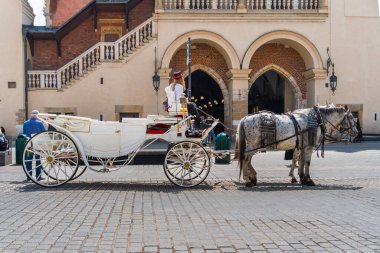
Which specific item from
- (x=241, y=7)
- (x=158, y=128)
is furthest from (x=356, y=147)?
(x=158, y=128)

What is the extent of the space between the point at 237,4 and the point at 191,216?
17.8m

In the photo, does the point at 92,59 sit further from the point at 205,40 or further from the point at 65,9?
the point at 65,9

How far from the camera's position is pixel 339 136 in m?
10.4

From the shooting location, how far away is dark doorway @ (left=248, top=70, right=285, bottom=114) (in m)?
27.7

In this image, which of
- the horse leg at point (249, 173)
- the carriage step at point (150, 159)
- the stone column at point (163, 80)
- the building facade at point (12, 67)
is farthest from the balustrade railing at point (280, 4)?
the horse leg at point (249, 173)

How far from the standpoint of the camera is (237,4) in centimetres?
2261

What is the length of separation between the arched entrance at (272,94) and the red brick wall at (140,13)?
25.8 ft

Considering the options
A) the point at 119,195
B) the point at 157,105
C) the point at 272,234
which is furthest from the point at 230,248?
the point at 157,105

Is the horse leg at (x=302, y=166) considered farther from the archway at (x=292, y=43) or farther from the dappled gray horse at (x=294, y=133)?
the archway at (x=292, y=43)

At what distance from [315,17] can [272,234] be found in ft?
63.2

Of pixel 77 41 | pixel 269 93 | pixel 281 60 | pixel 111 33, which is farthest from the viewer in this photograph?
pixel 269 93

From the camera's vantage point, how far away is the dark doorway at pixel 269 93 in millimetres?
27703

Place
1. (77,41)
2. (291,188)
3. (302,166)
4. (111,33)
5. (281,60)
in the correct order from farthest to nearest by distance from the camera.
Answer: (111,33), (77,41), (281,60), (302,166), (291,188)

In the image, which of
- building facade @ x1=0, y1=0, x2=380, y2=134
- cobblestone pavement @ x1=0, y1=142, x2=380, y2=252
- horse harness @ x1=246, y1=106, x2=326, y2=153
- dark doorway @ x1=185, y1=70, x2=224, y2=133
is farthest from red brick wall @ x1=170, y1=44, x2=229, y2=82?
horse harness @ x1=246, y1=106, x2=326, y2=153
